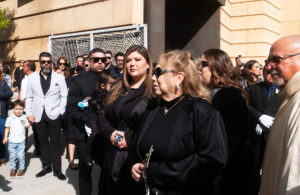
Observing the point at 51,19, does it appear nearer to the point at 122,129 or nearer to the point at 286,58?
the point at 122,129

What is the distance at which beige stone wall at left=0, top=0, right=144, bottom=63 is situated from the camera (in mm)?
8281

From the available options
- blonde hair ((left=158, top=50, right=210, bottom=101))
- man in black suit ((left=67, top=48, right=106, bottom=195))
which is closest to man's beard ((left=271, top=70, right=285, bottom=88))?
blonde hair ((left=158, top=50, right=210, bottom=101))

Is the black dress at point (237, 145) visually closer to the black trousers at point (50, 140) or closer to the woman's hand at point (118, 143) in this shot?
the woman's hand at point (118, 143)

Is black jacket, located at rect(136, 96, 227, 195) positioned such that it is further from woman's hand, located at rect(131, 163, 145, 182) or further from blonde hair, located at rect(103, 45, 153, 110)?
blonde hair, located at rect(103, 45, 153, 110)

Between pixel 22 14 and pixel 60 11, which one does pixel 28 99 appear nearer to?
pixel 60 11

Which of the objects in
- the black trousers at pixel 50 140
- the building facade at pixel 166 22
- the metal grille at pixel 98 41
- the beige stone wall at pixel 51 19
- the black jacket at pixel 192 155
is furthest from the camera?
the beige stone wall at pixel 51 19

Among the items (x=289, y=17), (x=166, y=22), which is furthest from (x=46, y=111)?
(x=289, y=17)

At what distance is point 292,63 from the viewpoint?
1926 mm

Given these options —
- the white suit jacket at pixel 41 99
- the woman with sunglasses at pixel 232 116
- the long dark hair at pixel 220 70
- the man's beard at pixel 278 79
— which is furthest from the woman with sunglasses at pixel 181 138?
the white suit jacket at pixel 41 99

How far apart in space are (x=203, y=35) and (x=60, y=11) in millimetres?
5280

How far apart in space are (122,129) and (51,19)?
8255mm

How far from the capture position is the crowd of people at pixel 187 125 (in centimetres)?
194

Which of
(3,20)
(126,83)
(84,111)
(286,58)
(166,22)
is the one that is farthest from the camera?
(166,22)

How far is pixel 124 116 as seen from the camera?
10.1ft
